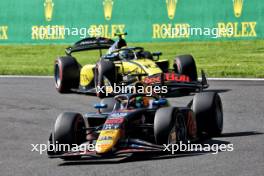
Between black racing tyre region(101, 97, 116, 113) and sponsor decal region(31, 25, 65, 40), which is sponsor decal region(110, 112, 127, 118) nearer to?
black racing tyre region(101, 97, 116, 113)

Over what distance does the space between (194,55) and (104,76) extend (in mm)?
10394

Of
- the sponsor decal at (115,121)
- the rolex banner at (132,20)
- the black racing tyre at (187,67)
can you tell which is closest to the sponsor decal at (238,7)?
the rolex banner at (132,20)

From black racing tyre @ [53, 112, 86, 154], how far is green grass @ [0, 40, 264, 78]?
39.1ft

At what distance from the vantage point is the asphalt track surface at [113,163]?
1038 centimetres

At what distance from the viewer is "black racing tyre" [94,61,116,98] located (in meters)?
19.1

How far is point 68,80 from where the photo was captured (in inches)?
821

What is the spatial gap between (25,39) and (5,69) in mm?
4994

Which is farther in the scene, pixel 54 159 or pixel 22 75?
pixel 22 75

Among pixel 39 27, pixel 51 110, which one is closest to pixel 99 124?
pixel 51 110

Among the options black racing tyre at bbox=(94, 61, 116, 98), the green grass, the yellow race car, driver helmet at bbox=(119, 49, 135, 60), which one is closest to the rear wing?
the yellow race car

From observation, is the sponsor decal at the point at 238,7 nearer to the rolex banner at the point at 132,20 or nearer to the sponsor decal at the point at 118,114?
the rolex banner at the point at 132,20

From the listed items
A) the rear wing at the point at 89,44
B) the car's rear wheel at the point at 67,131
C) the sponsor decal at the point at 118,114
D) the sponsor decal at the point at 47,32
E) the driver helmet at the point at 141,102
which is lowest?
the car's rear wheel at the point at 67,131

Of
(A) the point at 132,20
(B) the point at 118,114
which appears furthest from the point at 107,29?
(B) the point at 118,114

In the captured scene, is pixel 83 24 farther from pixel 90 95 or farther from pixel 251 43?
pixel 90 95
